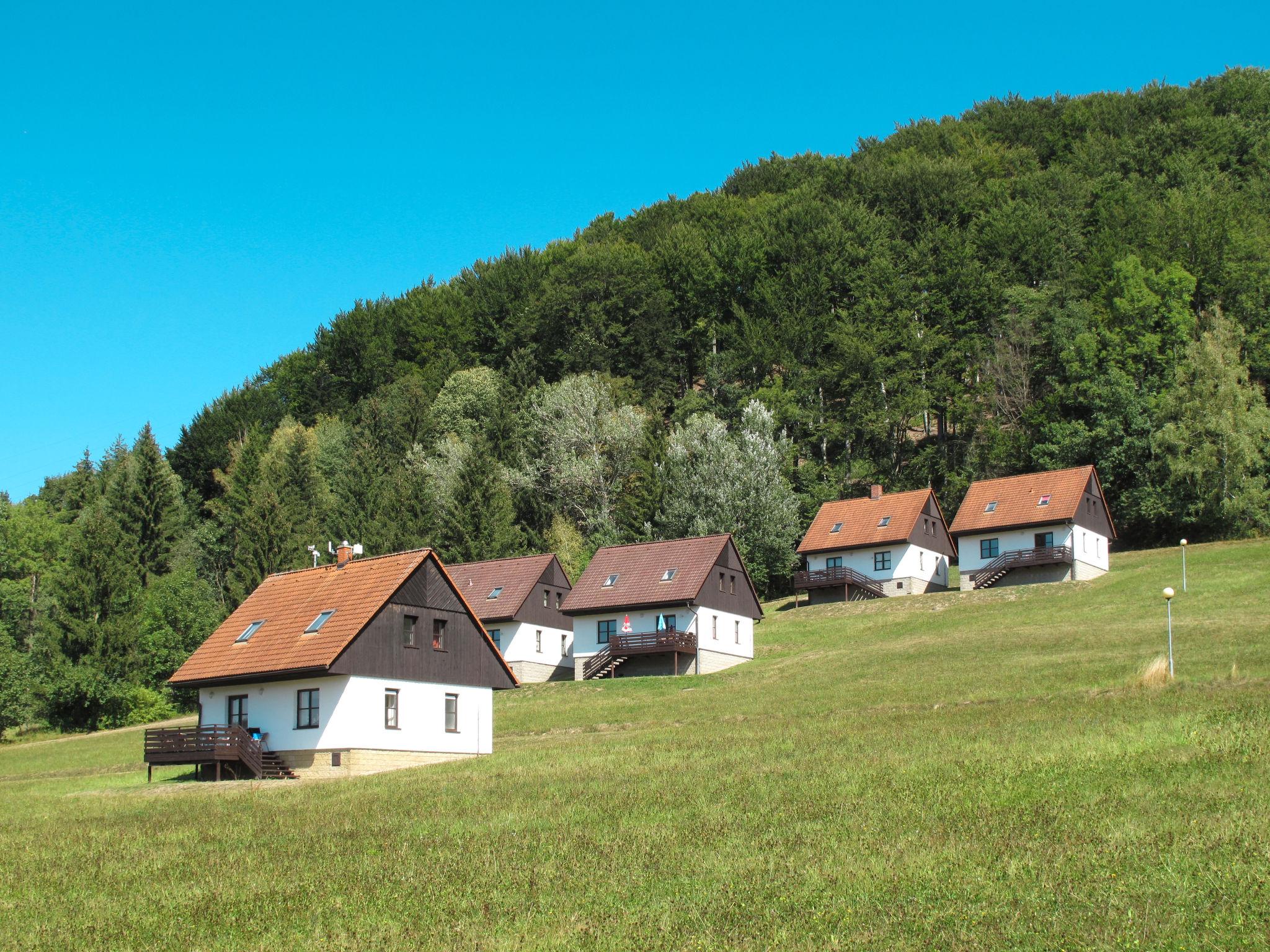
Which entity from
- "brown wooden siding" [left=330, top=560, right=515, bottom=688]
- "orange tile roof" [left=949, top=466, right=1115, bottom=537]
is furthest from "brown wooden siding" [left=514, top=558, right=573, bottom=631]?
"orange tile roof" [left=949, top=466, right=1115, bottom=537]

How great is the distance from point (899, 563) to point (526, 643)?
72.6ft

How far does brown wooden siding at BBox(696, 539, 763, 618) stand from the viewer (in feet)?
193

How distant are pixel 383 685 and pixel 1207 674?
24037 millimetres

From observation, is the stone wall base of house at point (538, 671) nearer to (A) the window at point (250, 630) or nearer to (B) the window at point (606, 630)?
(B) the window at point (606, 630)

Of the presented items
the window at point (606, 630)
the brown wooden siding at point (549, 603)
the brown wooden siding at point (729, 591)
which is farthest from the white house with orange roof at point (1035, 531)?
the brown wooden siding at point (549, 603)

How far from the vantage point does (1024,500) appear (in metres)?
68.2

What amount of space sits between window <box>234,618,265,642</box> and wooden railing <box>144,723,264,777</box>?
4122 mm

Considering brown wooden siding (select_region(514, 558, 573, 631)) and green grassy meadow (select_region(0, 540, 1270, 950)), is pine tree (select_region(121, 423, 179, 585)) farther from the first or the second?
green grassy meadow (select_region(0, 540, 1270, 950))

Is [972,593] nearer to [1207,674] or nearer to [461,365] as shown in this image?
[1207,674]

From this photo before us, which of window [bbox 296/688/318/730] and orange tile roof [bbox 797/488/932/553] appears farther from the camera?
orange tile roof [bbox 797/488/932/553]

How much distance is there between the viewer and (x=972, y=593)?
64375mm

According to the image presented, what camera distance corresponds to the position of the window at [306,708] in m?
37.7

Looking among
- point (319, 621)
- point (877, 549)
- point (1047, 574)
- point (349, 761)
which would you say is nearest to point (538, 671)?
point (877, 549)

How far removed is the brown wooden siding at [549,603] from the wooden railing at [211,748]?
24.7 metres
